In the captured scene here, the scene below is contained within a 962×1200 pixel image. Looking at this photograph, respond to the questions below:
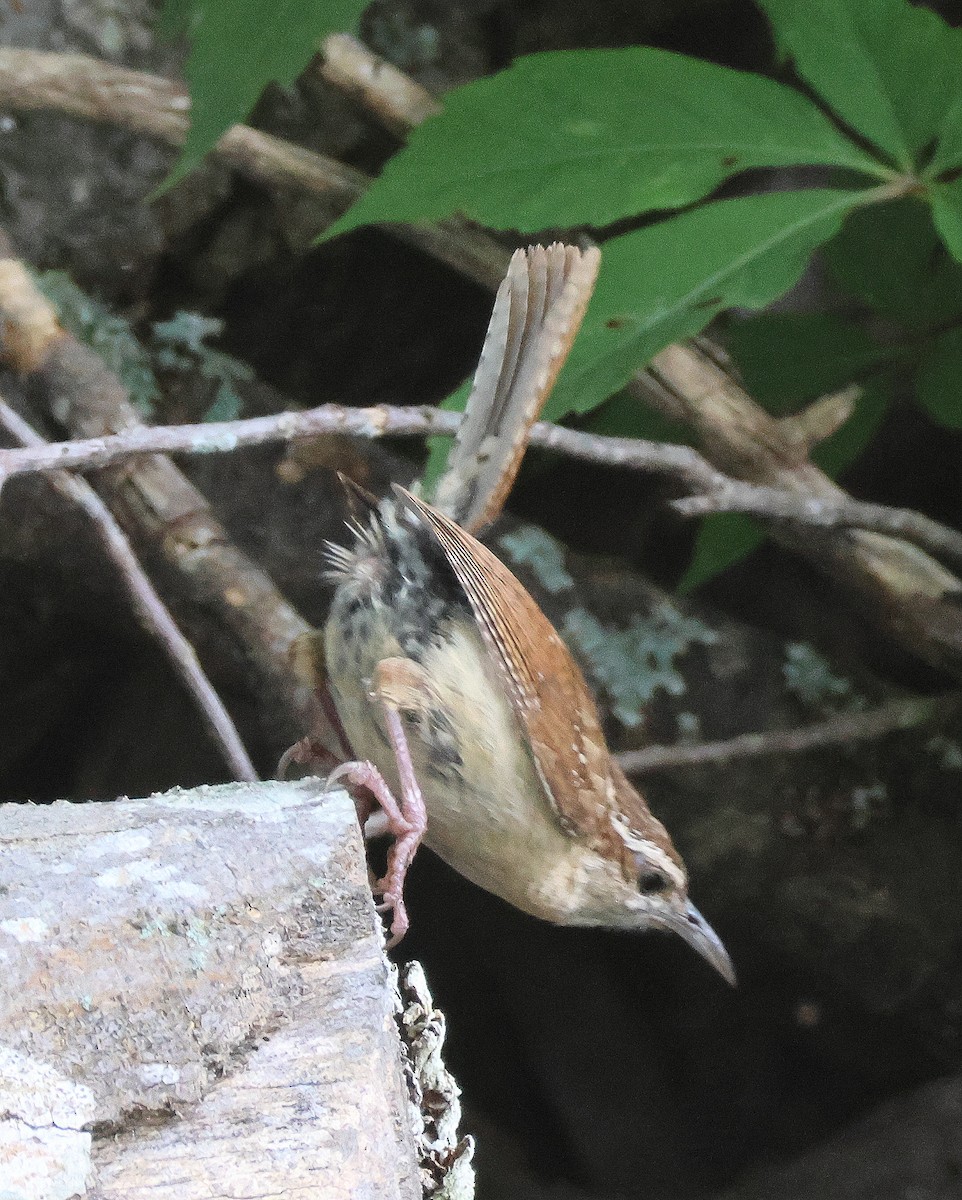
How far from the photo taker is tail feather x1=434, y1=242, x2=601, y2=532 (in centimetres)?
159

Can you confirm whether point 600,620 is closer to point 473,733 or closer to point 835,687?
point 835,687

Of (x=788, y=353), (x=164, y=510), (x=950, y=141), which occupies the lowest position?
(x=164, y=510)

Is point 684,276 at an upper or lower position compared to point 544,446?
upper

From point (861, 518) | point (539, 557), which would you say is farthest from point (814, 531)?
point (539, 557)

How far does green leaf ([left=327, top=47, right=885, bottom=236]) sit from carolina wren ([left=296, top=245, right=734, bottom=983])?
16 centimetres

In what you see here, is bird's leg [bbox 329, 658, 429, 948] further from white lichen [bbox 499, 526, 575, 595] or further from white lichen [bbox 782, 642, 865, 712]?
white lichen [bbox 782, 642, 865, 712]

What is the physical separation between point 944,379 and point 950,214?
65 cm

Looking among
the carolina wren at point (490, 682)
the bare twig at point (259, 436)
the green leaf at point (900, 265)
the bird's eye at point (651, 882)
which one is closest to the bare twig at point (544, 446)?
the bare twig at point (259, 436)

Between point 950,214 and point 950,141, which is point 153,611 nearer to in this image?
point 950,214

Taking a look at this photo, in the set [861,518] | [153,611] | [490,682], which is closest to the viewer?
[490,682]

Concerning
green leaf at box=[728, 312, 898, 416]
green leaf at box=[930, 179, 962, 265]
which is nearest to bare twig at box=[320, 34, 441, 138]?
green leaf at box=[728, 312, 898, 416]

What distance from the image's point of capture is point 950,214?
1692mm

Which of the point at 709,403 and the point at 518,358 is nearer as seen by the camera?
the point at 518,358

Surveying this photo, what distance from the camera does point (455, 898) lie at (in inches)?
117
